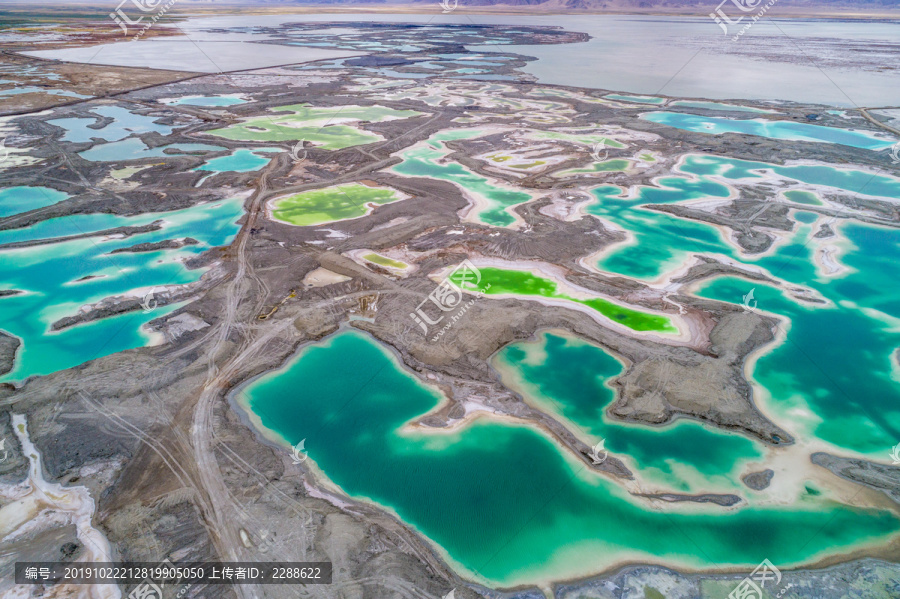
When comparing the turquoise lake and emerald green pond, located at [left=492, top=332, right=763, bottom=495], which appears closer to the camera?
emerald green pond, located at [left=492, top=332, right=763, bottom=495]

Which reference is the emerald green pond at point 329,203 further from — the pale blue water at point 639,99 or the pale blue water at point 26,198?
the pale blue water at point 639,99

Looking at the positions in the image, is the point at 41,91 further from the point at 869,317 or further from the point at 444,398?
the point at 869,317

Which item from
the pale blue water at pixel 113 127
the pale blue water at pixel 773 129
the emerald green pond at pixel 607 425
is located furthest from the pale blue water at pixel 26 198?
the pale blue water at pixel 773 129

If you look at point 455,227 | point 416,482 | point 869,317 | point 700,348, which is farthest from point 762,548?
point 455,227

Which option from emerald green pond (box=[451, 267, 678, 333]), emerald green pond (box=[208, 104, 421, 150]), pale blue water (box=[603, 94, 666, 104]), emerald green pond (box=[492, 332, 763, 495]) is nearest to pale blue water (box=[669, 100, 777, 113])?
pale blue water (box=[603, 94, 666, 104])

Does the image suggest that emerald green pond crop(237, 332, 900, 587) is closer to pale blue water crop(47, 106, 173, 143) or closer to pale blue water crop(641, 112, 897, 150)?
pale blue water crop(47, 106, 173, 143)
